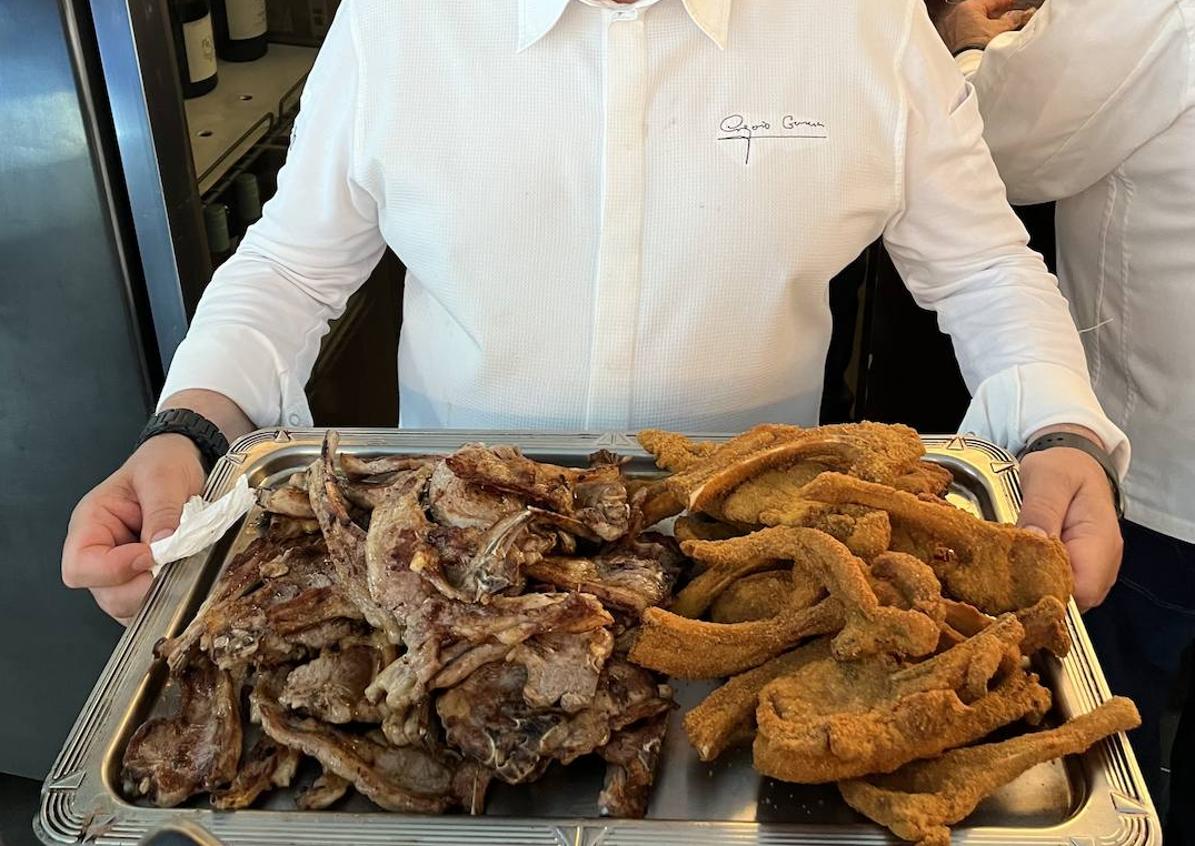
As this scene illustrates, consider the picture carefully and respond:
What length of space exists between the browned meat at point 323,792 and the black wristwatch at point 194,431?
37 centimetres

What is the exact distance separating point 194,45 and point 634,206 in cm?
91

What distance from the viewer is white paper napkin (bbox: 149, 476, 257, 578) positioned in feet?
2.89

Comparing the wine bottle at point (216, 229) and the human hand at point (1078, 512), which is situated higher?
the human hand at point (1078, 512)

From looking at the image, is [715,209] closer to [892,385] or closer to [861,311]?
[892,385]

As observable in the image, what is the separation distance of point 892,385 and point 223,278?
47.0 inches

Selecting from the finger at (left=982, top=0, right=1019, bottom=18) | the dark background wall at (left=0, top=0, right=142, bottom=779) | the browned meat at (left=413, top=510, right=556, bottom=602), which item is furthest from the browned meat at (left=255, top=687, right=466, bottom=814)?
the finger at (left=982, top=0, right=1019, bottom=18)

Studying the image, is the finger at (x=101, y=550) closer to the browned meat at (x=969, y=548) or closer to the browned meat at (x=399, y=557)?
the browned meat at (x=399, y=557)

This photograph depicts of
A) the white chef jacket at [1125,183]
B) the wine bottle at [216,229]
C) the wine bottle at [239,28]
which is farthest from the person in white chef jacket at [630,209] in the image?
the wine bottle at [239,28]

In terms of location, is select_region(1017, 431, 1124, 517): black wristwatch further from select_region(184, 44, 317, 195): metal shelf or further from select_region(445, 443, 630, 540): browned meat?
select_region(184, 44, 317, 195): metal shelf

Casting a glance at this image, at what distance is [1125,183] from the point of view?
1312mm

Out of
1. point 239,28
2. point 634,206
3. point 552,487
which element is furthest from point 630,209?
point 239,28

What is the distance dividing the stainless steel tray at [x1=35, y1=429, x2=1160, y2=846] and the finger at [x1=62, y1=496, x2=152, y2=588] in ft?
0.27

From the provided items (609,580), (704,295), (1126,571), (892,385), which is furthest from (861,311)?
(609,580)

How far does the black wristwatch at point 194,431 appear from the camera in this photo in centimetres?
100
